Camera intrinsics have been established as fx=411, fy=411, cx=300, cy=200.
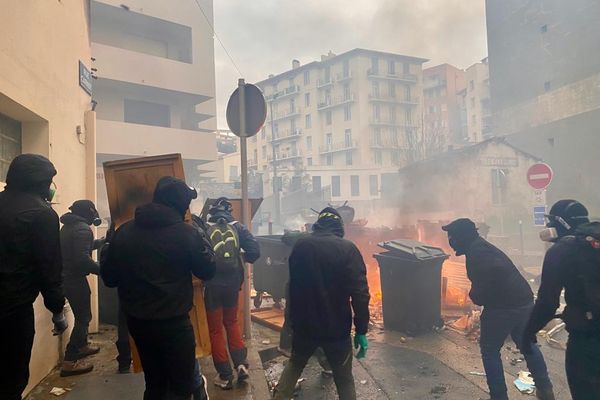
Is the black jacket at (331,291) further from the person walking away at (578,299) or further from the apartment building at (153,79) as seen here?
the apartment building at (153,79)

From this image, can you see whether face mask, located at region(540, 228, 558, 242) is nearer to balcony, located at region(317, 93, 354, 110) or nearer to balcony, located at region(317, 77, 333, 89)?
balcony, located at region(317, 93, 354, 110)

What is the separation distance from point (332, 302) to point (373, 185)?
51.6m

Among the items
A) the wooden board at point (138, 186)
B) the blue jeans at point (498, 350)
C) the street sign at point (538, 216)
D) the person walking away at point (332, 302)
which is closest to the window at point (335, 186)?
the street sign at point (538, 216)

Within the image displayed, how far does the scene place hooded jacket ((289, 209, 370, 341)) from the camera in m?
3.25

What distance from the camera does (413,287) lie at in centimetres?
587

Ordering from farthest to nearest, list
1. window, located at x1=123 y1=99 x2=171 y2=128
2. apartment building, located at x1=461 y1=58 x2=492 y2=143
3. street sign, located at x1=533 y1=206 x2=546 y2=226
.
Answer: apartment building, located at x1=461 y1=58 x2=492 y2=143, window, located at x1=123 y1=99 x2=171 y2=128, street sign, located at x1=533 y1=206 x2=546 y2=226

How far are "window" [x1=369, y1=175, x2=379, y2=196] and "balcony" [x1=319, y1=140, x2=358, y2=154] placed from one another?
19.9 feet

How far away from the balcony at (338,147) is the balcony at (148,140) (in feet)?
119

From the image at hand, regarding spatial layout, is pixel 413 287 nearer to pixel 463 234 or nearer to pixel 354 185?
pixel 463 234

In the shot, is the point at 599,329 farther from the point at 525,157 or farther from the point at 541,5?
the point at 541,5

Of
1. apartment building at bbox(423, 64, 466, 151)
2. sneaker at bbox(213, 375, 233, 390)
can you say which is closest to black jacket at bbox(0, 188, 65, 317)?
sneaker at bbox(213, 375, 233, 390)

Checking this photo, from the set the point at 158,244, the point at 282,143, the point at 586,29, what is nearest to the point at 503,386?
the point at 158,244

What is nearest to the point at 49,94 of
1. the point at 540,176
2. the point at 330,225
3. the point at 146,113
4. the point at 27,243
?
the point at 27,243

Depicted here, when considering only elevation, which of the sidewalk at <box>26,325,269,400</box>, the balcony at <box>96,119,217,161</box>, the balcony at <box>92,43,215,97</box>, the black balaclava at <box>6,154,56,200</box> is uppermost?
the balcony at <box>92,43,215,97</box>
